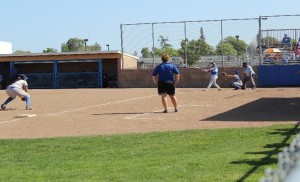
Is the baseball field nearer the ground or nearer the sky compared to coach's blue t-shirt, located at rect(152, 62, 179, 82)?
nearer the ground

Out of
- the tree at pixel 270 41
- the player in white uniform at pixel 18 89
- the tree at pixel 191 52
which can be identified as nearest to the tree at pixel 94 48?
the tree at pixel 191 52

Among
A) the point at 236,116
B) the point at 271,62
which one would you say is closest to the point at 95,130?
the point at 236,116

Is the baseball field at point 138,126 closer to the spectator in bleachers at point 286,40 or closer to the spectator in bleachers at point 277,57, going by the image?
the spectator in bleachers at point 277,57

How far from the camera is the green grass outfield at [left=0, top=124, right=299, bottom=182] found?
7.31 m

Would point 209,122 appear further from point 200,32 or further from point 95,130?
point 200,32

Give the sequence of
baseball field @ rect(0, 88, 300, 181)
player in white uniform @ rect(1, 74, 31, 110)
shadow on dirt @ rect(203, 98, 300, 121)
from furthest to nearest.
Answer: player in white uniform @ rect(1, 74, 31, 110) < shadow on dirt @ rect(203, 98, 300, 121) < baseball field @ rect(0, 88, 300, 181)

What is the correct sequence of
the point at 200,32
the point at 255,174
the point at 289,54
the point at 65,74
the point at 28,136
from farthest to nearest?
the point at 65,74
the point at 200,32
the point at 289,54
the point at 28,136
the point at 255,174

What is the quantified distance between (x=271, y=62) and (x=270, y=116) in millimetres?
23626

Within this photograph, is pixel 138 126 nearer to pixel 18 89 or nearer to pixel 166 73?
pixel 166 73

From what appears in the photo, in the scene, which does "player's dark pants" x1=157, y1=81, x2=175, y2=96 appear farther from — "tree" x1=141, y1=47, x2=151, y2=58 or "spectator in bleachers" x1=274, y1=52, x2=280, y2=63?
"tree" x1=141, y1=47, x2=151, y2=58

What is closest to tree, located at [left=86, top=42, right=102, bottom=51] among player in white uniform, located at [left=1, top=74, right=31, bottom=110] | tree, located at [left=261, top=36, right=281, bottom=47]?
tree, located at [left=261, top=36, right=281, bottom=47]

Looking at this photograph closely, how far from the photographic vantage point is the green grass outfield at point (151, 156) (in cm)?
731

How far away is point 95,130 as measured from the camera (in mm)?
13211

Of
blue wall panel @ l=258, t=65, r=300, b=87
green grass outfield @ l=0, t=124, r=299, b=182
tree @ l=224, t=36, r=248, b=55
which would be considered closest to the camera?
green grass outfield @ l=0, t=124, r=299, b=182
